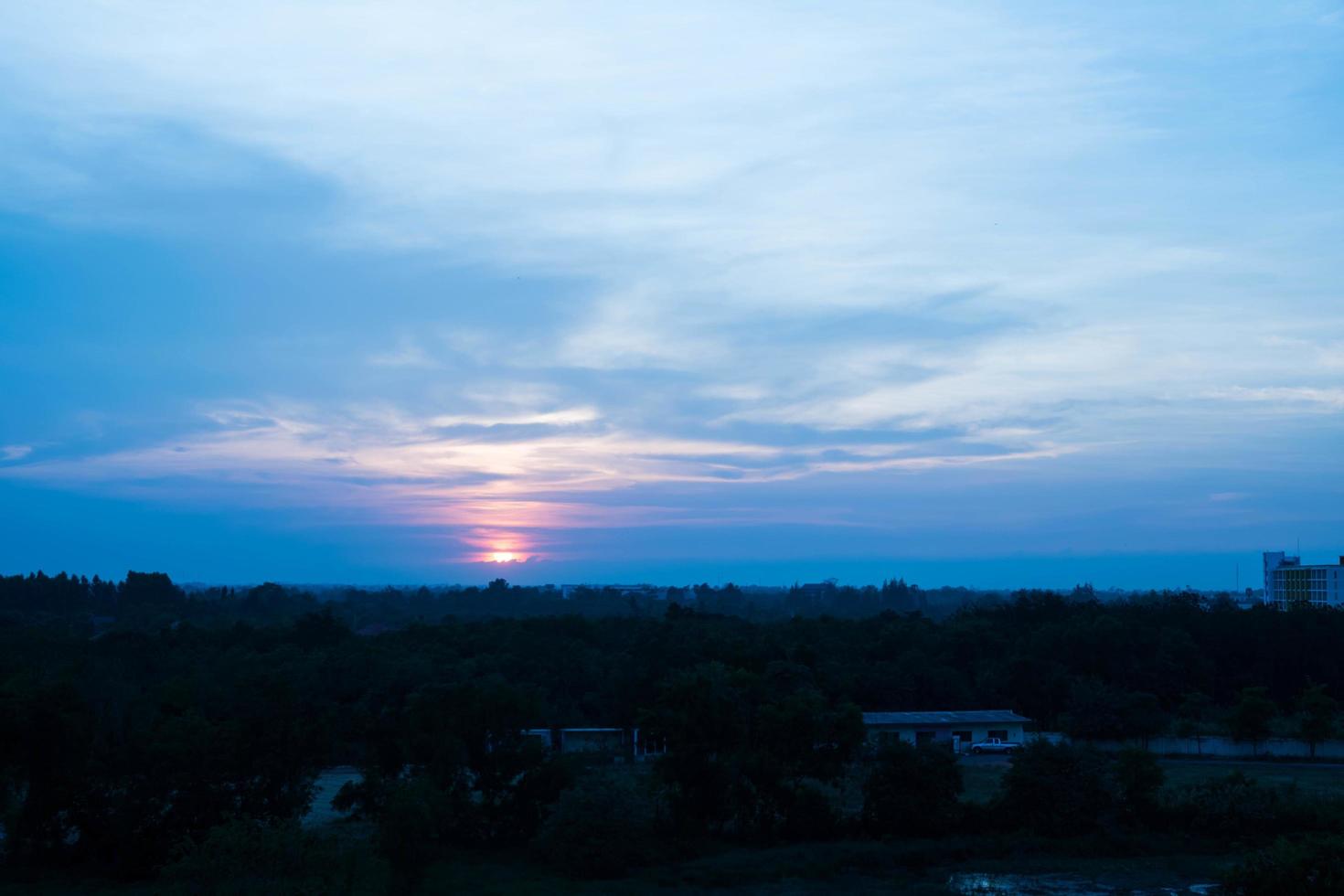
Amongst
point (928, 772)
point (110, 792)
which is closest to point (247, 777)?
point (110, 792)

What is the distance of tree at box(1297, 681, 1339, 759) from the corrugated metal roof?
974 centimetres

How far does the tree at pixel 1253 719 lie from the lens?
128 feet

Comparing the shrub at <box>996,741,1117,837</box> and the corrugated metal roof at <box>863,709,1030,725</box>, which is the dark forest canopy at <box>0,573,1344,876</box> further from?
the corrugated metal roof at <box>863,709,1030,725</box>

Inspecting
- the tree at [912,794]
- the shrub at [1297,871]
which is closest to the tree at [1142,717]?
the tree at [912,794]

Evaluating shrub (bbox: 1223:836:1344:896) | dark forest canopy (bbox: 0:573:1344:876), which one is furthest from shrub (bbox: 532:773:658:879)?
shrub (bbox: 1223:836:1344:896)

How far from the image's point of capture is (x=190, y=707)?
27438 mm

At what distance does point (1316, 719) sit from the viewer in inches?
1510

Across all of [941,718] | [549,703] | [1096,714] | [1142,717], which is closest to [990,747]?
[941,718]

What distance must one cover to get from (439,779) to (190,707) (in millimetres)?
6582

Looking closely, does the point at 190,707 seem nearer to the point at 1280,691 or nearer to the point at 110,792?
the point at 110,792

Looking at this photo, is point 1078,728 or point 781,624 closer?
point 1078,728

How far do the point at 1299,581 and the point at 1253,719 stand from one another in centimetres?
8100

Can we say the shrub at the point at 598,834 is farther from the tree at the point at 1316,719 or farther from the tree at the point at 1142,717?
the tree at the point at 1316,719

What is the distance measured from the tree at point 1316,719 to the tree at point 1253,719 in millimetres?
1160
